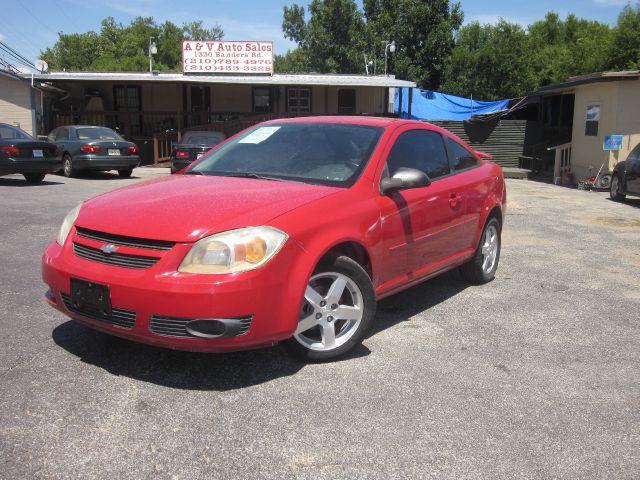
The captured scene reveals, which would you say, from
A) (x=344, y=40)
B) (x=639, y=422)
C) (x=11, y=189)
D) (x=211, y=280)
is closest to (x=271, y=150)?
(x=211, y=280)

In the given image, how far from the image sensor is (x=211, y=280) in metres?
3.17

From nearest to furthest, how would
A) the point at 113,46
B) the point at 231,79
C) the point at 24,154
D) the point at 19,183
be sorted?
the point at 24,154, the point at 19,183, the point at 231,79, the point at 113,46

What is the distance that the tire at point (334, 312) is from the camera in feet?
12.1

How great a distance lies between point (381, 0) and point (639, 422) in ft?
150

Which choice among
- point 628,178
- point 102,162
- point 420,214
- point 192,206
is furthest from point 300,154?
point 102,162

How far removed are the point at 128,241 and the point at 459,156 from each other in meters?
3.34

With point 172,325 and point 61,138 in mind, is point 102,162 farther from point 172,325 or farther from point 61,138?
point 172,325

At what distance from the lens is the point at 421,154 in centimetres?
499

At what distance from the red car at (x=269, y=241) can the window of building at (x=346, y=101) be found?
2272 cm

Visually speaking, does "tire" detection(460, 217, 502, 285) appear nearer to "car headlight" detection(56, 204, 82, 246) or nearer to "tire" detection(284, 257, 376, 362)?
"tire" detection(284, 257, 376, 362)

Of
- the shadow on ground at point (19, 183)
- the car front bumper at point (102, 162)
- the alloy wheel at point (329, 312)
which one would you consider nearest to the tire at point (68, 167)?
the car front bumper at point (102, 162)

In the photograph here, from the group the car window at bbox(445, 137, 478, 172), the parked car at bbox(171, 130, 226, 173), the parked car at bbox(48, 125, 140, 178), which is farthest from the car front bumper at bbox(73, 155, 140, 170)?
the car window at bbox(445, 137, 478, 172)

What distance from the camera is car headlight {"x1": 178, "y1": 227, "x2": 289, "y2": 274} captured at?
3234mm

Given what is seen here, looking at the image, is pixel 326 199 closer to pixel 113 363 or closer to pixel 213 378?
pixel 213 378
